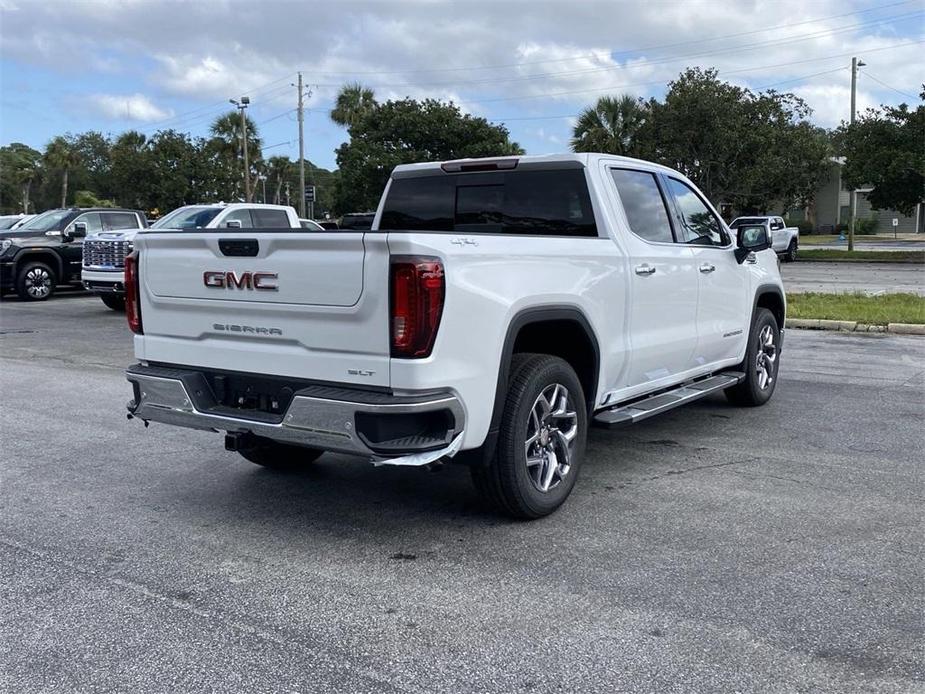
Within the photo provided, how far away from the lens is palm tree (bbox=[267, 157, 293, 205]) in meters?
86.6

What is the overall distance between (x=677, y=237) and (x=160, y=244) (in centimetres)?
345

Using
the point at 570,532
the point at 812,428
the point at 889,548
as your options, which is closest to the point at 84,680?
the point at 570,532

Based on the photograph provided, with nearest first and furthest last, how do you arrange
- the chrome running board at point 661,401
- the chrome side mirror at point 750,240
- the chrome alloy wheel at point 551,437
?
the chrome alloy wheel at point 551,437
the chrome running board at point 661,401
the chrome side mirror at point 750,240

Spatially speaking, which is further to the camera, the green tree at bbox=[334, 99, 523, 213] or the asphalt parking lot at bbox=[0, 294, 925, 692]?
the green tree at bbox=[334, 99, 523, 213]

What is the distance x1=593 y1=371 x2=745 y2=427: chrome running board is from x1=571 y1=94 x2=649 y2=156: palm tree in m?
30.4

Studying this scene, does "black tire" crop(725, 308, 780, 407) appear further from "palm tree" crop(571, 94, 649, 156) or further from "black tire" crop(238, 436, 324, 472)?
"palm tree" crop(571, 94, 649, 156)

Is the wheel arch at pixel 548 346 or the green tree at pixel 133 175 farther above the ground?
the green tree at pixel 133 175

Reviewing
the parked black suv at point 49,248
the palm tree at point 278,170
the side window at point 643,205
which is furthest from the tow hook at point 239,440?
the palm tree at point 278,170

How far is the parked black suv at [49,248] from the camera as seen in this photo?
19109mm

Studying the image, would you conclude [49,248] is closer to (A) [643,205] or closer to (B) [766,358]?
(B) [766,358]

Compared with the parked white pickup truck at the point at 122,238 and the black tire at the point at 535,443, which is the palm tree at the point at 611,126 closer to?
the parked white pickup truck at the point at 122,238

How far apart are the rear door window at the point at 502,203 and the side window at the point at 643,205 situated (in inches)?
12.6

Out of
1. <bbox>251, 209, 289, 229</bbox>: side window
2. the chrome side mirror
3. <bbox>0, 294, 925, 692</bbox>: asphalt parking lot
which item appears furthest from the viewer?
<bbox>251, 209, 289, 229</bbox>: side window

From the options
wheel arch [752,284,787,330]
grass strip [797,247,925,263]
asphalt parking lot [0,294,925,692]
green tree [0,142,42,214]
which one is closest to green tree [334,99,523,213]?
grass strip [797,247,925,263]
